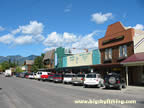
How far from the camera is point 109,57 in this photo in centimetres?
3091

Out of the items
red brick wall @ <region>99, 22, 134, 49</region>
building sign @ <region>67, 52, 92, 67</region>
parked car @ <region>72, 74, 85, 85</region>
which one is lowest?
parked car @ <region>72, 74, 85, 85</region>

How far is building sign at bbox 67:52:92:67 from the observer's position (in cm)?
3716

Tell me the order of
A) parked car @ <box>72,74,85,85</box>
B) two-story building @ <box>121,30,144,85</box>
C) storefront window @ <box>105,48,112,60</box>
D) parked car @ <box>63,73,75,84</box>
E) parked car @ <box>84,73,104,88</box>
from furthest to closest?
storefront window @ <box>105,48,112,60</box> < parked car @ <box>63,73,75,84</box> < parked car @ <box>72,74,85,85</box> < two-story building @ <box>121,30,144,85</box> < parked car @ <box>84,73,104,88</box>

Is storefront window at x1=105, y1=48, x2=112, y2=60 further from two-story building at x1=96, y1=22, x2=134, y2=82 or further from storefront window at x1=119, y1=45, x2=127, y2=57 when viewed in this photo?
storefront window at x1=119, y1=45, x2=127, y2=57

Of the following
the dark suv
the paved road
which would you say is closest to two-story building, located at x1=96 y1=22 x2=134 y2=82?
the dark suv

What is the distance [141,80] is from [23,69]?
3510 inches

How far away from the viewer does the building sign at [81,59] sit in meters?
37.2

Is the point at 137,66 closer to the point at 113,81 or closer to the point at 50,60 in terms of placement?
the point at 113,81

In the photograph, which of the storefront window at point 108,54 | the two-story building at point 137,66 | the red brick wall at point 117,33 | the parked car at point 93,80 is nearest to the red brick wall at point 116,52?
the red brick wall at point 117,33

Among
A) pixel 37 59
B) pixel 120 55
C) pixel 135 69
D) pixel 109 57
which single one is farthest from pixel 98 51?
pixel 37 59

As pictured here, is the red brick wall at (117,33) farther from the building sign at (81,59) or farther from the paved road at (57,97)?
the paved road at (57,97)

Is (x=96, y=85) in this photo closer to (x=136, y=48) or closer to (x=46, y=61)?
(x=136, y=48)

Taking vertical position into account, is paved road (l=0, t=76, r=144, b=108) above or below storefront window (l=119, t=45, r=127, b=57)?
below

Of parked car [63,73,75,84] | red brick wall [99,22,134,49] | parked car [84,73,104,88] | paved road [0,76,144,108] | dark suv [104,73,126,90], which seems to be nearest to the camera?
paved road [0,76,144,108]
